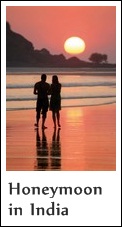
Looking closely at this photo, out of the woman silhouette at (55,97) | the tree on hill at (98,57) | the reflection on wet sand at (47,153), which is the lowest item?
the reflection on wet sand at (47,153)

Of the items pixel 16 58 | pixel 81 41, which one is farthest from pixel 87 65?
pixel 81 41

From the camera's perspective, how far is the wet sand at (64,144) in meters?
14.1

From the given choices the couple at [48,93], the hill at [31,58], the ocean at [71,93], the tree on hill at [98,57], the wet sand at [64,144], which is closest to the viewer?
the wet sand at [64,144]

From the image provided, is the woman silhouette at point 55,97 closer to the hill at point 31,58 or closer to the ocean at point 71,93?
the ocean at point 71,93

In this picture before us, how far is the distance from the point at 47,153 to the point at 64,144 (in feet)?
4.62

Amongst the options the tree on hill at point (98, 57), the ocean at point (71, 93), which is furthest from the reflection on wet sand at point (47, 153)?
the tree on hill at point (98, 57)

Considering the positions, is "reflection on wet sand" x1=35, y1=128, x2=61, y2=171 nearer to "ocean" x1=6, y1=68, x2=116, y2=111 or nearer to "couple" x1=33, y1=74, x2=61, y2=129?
"couple" x1=33, y1=74, x2=61, y2=129

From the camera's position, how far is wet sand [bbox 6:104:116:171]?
14102 millimetres

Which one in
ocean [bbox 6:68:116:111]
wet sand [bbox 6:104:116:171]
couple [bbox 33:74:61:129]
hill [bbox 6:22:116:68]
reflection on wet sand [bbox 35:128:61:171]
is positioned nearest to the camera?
reflection on wet sand [bbox 35:128:61:171]

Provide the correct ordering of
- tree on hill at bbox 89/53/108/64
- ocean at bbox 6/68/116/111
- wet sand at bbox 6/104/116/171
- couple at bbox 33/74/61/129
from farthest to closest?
tree on hill at bbox 89/53/108/64
ocean at bbox 6/68/116/111
couple at bbox 33/74/61/129
wet sand at bbox 6/104/116/171

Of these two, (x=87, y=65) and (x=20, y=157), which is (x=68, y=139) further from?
(x=87, y=65)

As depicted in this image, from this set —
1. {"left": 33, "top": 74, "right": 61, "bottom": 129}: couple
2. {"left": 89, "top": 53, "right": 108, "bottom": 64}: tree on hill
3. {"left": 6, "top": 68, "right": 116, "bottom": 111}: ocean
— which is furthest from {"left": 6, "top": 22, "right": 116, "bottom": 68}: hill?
{"left": 33, "top": 74, "right": 61, "bottom": 129}: couple

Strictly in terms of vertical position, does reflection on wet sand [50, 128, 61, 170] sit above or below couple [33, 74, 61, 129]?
below

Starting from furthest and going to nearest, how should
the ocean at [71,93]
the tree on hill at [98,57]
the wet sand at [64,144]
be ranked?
the tree on hill at [98,57] → the ocean at [71,93] → the wet sand at [64,144]
